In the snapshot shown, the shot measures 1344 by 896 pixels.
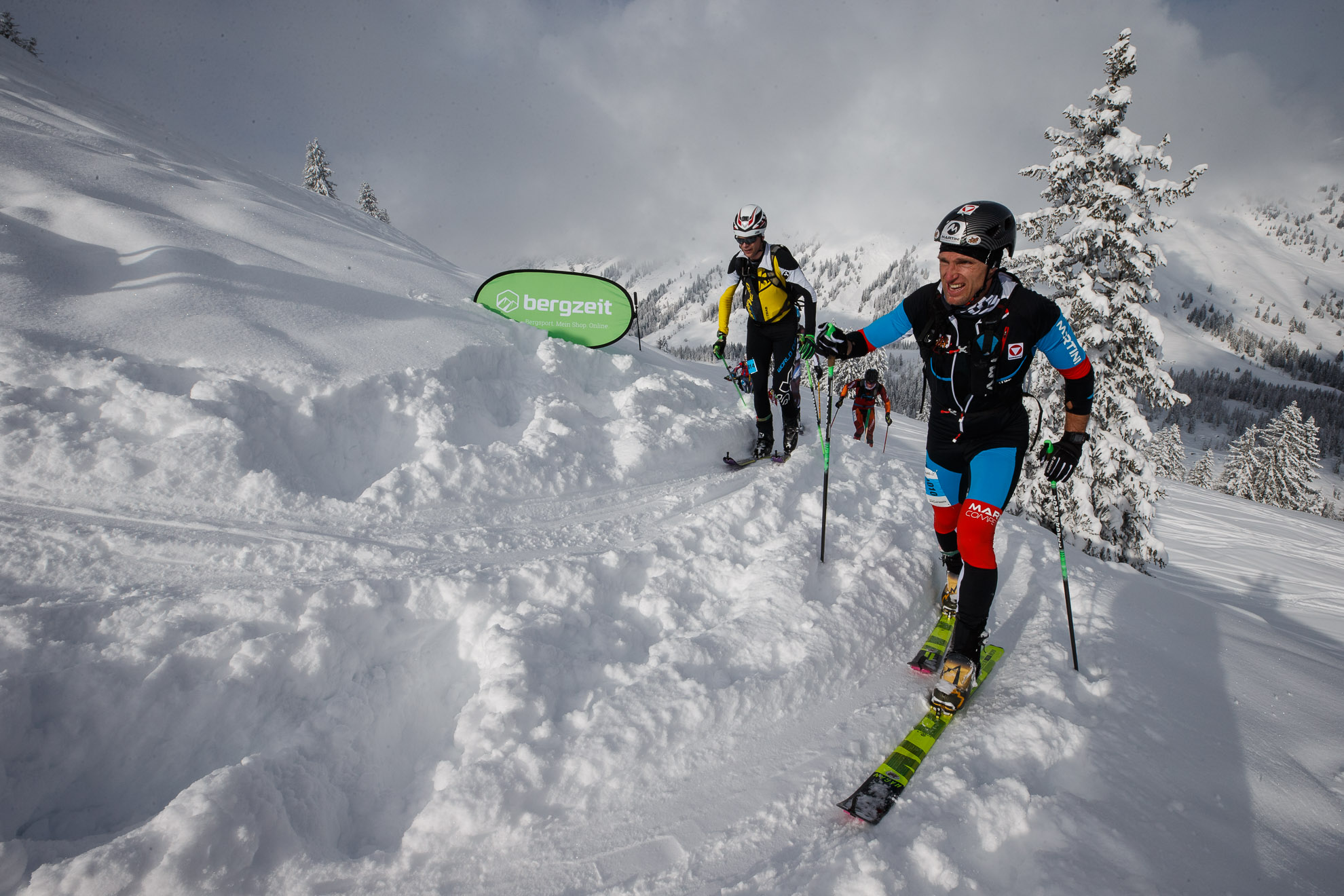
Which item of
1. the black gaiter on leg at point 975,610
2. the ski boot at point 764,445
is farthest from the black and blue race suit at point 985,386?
the ski boot at point 764,445

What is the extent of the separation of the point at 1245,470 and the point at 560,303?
187 ft

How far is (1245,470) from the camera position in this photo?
135 ft

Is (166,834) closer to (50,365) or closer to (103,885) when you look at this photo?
(103,885)

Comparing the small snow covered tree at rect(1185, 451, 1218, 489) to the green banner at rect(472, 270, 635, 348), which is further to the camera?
the small snow covered tree at rect(1185, 451, 1218, 489)

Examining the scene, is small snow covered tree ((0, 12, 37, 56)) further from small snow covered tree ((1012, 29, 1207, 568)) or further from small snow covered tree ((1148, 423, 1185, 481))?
small snow covered tree ((1148, 423, 1185, 481))

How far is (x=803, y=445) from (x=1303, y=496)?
52496mm

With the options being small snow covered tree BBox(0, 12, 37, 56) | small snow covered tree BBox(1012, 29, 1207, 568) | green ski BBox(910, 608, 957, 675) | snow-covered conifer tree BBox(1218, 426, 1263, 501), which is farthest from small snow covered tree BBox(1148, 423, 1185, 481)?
small snow covered tree BBox(0, 12, 37, 56)

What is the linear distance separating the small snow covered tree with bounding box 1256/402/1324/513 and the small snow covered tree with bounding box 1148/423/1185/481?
5.13 metres

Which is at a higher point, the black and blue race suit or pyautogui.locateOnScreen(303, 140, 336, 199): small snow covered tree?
pyautogui.locateOnScreen(303, 140, 336, 199): small snow covered tree

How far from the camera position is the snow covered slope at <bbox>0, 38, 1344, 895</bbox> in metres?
2.24

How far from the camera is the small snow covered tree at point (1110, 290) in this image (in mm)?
12867

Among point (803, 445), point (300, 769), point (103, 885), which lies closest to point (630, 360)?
point (803, 445)

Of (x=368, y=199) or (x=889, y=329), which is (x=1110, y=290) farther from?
(x=368, y=199)

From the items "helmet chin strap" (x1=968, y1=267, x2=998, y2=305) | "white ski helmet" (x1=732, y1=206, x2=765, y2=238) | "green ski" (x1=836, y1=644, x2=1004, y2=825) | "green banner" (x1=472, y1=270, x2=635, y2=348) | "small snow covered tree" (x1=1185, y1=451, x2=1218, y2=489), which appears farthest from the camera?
"small snow covered tree" (x1=1185, y1=451, x2=1218, y2=489)
